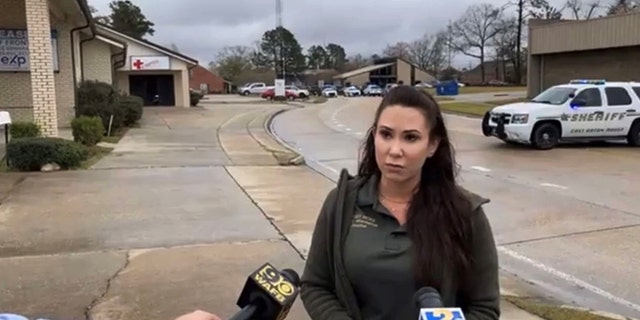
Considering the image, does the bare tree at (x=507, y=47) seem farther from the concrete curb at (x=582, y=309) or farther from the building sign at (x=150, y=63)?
the concrete curb at (x=582, y=309)

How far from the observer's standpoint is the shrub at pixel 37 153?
11.7 meters

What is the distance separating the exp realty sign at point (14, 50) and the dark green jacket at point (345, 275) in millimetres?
19293

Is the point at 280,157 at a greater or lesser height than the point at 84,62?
lesser

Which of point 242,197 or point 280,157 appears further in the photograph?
point 280,157

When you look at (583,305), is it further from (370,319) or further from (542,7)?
(542,7)

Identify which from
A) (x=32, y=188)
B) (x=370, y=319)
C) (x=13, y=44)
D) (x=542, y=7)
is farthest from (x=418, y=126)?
(x=542, y=7)

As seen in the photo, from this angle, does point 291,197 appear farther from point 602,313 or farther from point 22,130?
point 22,130

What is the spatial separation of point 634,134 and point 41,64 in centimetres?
1503

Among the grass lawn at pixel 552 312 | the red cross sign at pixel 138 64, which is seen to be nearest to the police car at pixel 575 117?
the grass lawn at pixel 552 312

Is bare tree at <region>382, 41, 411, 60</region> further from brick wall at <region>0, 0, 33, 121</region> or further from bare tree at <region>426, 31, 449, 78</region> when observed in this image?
brick wall at <region>0, 0, 33, 121</region>

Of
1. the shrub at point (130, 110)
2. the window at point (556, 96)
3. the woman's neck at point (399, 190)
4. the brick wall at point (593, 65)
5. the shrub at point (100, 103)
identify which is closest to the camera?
the woman's neck at point (399, 190)

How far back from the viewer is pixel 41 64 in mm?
13797

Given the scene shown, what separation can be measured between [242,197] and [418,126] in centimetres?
765

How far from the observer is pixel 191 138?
20.2m
